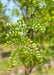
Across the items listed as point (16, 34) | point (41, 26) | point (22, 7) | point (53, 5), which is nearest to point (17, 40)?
point (16, 34)

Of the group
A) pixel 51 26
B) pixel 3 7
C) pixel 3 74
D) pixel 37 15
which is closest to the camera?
pixel 37 15

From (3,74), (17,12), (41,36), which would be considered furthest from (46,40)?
(3,74)

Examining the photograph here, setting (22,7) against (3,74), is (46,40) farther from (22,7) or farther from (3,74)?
(3,74)

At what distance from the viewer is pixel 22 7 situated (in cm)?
184

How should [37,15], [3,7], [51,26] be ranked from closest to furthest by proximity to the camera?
[37,15] < [51,26] < [3,7]

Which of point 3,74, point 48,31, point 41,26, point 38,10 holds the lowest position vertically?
point 3,74

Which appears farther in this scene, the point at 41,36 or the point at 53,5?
the point at 41,36

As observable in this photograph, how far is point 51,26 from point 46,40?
0.62 feet

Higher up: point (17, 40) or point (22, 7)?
point (22, 7)

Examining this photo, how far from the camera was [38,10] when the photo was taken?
52.2 inches

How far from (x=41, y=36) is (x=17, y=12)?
59 centimetres

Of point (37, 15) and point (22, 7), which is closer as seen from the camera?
point (37, 15)

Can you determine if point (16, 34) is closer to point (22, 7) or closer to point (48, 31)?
point (48, 31)

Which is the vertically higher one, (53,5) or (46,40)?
(53,5)
